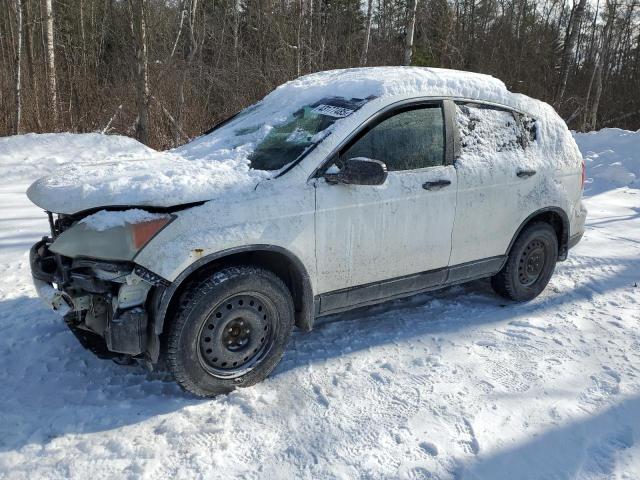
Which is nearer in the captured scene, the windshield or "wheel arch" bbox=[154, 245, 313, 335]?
"wheel arch" bbox=[154, 245, 313, 335]

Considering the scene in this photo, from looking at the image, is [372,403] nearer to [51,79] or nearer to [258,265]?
[258,265]

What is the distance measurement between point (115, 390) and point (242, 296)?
99cm

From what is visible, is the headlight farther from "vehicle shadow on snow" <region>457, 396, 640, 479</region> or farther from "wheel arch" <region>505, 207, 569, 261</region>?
"wheel arch" <region>505, 207, 569, 261</region>

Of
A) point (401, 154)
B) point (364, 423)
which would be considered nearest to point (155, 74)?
point (401, 154)

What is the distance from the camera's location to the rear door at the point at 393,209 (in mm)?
3391

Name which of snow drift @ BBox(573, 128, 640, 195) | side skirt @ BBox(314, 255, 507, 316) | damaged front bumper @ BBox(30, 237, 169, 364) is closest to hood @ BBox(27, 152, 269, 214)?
damaged front bumper @ BBox(30, 237, 169, 364)

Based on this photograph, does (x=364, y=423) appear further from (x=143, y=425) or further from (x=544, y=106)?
(x=544, y=106)

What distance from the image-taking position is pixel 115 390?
→ 3178mm

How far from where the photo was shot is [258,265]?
328 centimetres

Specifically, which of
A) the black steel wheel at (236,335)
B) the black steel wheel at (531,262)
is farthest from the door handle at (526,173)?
the black steel wheel at (236,335)

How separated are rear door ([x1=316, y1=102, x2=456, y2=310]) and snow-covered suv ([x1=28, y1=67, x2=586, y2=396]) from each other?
0.01 meters

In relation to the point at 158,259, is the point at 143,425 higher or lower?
lower

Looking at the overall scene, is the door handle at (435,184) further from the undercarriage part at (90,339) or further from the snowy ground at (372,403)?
the undercarriage part at (90,339)

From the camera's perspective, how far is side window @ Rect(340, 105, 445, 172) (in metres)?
3.54
